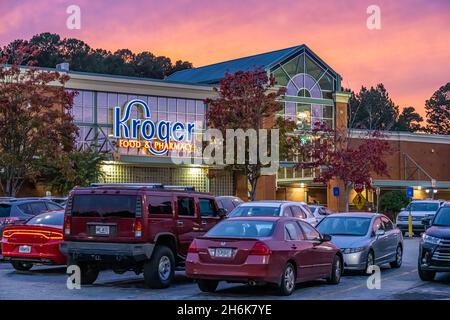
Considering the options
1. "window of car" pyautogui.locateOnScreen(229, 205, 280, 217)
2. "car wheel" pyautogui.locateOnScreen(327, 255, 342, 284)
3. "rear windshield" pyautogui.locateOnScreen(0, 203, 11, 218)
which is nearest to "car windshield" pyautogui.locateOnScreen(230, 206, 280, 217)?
"window of car" pyautogui.locateOnScreen(229, 205, 280, 217)

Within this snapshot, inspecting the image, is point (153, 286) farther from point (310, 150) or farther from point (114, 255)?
point (310, 150)

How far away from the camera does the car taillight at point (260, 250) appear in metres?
13.5

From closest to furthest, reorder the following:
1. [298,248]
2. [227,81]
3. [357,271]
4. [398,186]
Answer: [298,248]
[357,271]
[227,81]
[398,186]

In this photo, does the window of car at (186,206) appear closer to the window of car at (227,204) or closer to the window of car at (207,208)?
the window of car at (207,208)

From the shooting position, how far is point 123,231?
14.7 meters

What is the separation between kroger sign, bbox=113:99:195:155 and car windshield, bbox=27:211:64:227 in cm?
2592

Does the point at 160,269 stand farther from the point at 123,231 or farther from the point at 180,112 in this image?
the point at 180,112

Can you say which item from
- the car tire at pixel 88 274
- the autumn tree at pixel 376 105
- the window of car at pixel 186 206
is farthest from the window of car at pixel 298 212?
the autumn tree at pixel 376 105

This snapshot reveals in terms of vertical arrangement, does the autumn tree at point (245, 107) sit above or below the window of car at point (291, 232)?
above

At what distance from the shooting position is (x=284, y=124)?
41375 millimetres

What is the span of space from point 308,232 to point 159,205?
3.06m

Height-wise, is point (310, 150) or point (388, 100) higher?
point (388, 100)

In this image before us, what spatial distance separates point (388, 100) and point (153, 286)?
9864 cm
